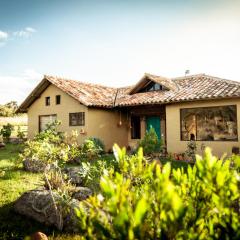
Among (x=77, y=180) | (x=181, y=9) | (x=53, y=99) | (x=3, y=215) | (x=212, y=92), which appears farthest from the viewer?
(x=53, y=99)

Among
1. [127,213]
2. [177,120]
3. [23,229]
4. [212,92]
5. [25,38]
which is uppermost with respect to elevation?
[25,38]

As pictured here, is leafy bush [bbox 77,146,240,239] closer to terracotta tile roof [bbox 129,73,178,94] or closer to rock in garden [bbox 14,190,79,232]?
rock in garden [bbox 14,190,79,232]

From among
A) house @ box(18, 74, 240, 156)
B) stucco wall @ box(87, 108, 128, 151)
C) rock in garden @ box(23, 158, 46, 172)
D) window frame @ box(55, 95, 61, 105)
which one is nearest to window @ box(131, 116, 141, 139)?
house @ box(18, 74, 240, 156)

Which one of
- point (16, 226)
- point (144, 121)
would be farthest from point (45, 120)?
point (16, 226)

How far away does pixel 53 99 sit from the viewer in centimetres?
2055

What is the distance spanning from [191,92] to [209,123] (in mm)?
2052

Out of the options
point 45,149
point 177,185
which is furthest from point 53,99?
point 177,185

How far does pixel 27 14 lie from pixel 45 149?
7457 mm

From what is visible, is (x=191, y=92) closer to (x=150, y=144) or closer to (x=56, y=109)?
(x=150, y=144)

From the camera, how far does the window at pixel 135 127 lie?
19.4 m

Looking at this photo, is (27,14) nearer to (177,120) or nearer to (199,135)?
(177,120)

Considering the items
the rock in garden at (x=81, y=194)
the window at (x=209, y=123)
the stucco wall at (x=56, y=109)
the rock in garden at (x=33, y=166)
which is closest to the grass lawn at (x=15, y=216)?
the rock in garden at (x=33, y=166)

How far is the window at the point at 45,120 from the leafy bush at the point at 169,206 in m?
19.1

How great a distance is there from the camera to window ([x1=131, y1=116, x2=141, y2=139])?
19.4 metres
